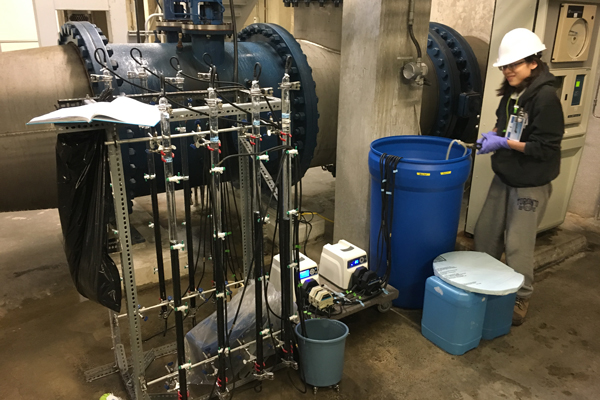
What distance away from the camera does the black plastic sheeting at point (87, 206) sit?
165 cm

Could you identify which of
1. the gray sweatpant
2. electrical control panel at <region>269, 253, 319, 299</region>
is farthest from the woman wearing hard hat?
electrical control panel at <region>269, 253, 319, 299</region>

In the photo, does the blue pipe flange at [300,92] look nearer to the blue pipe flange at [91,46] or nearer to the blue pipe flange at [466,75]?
the blue pipe flange at [91,46]

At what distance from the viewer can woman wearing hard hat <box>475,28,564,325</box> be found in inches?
86.0

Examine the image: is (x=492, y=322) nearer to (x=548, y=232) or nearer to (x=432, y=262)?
(x=432, y=262)

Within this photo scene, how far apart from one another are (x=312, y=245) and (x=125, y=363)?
1.65m

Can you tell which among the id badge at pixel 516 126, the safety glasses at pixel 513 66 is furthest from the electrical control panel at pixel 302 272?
the safety glasses at pixel 513 66

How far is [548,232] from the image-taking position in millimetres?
3463

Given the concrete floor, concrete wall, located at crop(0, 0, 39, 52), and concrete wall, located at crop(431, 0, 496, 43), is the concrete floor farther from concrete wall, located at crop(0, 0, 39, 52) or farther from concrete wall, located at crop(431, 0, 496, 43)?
concrete wall, located at crop(0, 0, 39, 52)

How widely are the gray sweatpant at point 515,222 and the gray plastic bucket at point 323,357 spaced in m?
1.03

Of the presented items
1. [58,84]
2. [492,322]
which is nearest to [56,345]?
[58,84]

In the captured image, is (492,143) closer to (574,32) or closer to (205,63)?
(574,32)

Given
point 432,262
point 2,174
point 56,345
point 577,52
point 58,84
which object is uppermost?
point 577,52

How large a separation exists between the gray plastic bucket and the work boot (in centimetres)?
105

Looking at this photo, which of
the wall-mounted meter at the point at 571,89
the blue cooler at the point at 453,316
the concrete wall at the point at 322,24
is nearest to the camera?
the blue cooler at the point at 453,316
